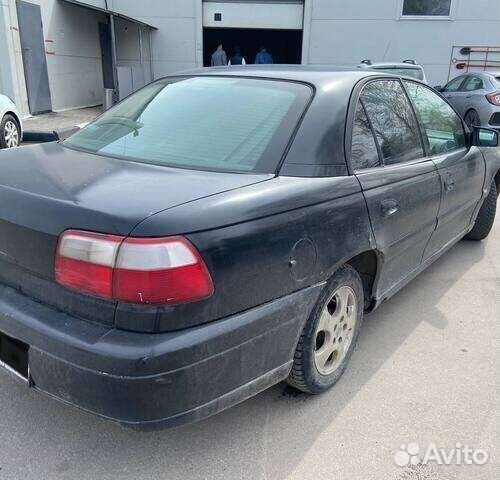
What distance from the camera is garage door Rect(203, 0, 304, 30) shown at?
16.2 m

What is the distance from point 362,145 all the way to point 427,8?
1591 cm

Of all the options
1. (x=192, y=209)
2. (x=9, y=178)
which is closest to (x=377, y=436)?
(x=192, y=209)

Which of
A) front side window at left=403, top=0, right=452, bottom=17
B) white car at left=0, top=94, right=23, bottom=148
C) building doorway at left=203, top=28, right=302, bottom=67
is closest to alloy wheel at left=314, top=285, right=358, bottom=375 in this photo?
white car at left=0, top=94, right=23, bottom=148

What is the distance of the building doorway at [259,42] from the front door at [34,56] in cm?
825

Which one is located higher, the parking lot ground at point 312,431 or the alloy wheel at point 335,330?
the alloy wheel at point 335,330

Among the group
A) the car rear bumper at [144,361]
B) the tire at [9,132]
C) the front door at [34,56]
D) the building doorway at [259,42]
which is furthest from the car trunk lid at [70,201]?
the building doorway at [259,42]

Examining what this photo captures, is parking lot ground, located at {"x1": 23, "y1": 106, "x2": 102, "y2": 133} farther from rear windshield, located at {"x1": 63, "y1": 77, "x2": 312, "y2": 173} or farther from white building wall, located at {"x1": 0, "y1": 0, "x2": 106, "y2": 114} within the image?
rear windshield, located at {"x1": 63, "y1": 77, "x2": 312, "y2": 173}

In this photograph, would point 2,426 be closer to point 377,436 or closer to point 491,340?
point 377,436

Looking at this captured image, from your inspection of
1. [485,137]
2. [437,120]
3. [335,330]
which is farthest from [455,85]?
[335,330]

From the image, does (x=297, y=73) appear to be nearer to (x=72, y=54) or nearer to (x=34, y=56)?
(x=34, y=56)

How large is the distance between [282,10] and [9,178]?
15.9m

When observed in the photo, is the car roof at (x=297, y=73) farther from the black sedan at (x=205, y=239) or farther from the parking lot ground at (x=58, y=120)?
the parking lot ground at (x=58, y=120)

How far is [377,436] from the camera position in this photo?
237 cm

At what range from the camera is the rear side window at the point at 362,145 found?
2.56m
